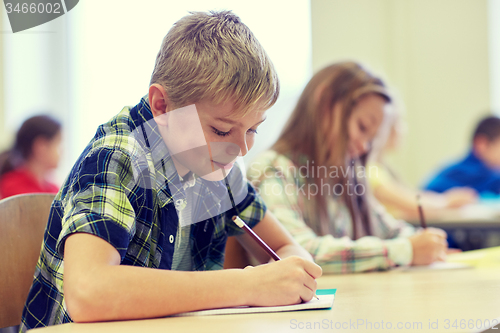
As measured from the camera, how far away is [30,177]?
2355 mm

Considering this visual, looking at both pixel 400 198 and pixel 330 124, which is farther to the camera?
pixel 400 198

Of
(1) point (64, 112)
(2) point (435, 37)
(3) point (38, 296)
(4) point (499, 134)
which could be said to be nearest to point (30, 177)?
(1) point (64, 112)

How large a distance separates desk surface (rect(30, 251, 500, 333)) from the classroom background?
139 centimetres

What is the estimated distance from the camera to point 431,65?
4082 mm

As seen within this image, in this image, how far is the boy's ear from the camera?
709mm

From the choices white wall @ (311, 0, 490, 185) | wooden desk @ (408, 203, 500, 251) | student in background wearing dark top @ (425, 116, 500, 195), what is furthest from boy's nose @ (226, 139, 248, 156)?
white wall @ (311, 0, 490, 185)

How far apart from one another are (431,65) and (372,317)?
3.99 m

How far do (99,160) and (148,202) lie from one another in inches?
3.8

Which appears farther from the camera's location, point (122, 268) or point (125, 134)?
point (125, 134)

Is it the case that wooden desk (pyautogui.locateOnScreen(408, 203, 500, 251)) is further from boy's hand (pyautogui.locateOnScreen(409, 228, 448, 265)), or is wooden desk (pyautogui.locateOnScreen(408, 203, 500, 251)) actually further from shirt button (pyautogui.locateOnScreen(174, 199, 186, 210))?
shirt button (pyautogui.locateOnScreen(174, 199, 186, 210))

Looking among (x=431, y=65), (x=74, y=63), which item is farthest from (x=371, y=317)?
(x=431, y=65)

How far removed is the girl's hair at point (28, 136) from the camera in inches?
95.6

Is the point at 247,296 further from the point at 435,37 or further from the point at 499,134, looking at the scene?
the point at 435,37

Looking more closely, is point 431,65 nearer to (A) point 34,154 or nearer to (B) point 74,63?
(B) point 74,63
